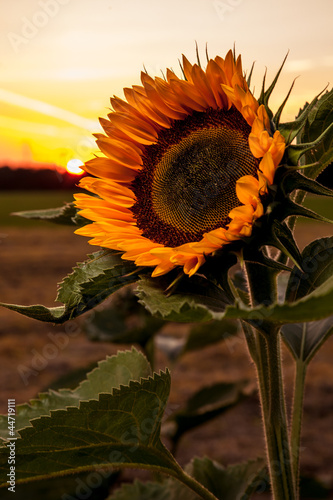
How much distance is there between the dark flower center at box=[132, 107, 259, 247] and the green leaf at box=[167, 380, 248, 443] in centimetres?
94

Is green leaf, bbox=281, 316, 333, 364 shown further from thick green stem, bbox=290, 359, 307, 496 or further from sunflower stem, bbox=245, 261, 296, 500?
sunflower stem, bbox=245, 261, 296, 500

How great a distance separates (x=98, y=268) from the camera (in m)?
0.79

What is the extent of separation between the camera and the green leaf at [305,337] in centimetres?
100

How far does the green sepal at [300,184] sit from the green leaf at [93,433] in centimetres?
29

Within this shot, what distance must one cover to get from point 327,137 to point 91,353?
3397 mm

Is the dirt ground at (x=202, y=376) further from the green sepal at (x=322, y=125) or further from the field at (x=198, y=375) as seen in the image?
the green sepal at (x=322, y=125)

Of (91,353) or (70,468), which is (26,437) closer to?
(70,468)

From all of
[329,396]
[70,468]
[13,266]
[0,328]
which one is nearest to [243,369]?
[329,396]

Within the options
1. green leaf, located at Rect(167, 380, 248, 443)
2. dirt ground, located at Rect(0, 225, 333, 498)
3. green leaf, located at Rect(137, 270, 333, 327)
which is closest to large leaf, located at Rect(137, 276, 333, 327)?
green leaf, located at Rect(137, 270, 333, 327)

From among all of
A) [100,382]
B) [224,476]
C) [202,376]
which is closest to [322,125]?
[100,382]

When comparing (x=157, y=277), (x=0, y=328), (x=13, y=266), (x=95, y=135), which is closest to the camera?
(x=157, y=277)

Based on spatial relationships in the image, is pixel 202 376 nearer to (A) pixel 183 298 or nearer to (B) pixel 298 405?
(B) pixel 298 405

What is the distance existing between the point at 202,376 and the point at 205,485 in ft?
7.95

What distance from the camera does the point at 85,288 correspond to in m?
0.76
